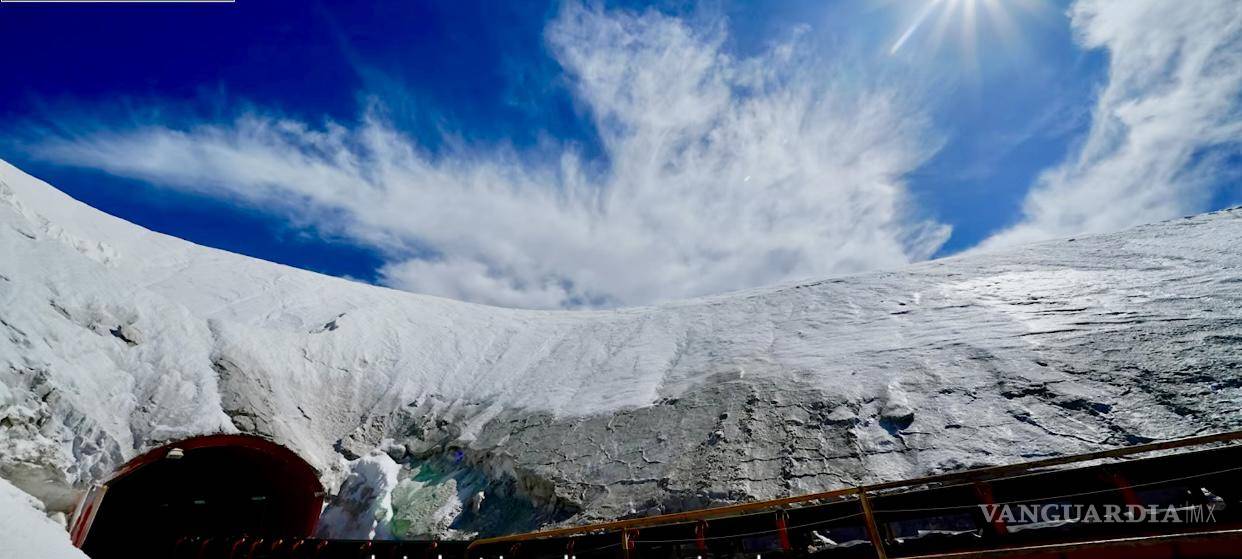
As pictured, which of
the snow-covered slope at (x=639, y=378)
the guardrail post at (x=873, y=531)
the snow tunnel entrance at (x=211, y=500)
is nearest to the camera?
the guardrail post at (x=873, y=531)

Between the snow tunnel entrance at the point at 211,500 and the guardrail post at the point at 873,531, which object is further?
the snow tunnel entrance at the point at 211,500

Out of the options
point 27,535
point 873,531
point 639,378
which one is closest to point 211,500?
point 27,535

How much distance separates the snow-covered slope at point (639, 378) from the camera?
1175cm

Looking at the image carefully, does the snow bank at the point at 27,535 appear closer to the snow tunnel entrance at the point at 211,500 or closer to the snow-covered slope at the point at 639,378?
the snow-covered slope at the point at 639,378

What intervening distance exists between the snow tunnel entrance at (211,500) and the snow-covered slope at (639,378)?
108 cm

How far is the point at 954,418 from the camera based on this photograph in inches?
474

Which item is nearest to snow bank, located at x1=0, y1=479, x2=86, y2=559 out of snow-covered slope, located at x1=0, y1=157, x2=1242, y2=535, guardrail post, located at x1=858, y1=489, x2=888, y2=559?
snow-covered slope, located at x1=0, y1=157, x2=1242, y2=535

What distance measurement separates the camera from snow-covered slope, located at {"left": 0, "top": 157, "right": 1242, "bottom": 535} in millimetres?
11750

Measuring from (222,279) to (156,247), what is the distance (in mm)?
4713

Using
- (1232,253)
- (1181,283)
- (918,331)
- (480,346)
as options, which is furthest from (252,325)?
(1232,253)

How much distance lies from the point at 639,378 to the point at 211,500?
48.6 feet

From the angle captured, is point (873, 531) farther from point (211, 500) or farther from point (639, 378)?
point (211, 500)

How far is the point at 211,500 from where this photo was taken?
730 inches

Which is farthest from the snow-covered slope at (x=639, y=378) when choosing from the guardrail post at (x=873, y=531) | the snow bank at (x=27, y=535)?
the snow bank at (x=27, y=535)
